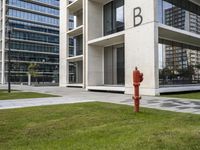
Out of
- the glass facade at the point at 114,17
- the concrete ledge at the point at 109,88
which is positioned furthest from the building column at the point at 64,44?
the concrete ledge at the point at 109,88

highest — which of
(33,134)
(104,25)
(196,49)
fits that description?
(104,25)

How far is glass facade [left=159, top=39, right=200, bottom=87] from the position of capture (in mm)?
21375

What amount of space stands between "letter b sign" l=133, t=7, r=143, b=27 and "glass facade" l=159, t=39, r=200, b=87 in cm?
346

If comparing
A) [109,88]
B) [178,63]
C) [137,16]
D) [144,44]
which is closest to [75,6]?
[109,88]

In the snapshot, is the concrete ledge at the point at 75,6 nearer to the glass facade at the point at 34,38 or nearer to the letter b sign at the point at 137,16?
the letter b sign at the point at 137,16

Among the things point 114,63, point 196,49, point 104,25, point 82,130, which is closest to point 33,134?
point 82,130

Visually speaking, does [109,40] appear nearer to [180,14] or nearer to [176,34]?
[176,34]

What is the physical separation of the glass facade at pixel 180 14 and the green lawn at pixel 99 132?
559 inches

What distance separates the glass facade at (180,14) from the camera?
20.9m

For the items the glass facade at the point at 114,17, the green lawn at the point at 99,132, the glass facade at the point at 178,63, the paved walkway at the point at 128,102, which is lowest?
the green lawn at the point at 99,132

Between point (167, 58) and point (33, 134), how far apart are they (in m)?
18.4

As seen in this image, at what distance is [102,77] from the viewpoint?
29.2 m

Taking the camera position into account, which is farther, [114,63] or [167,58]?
[114,63]

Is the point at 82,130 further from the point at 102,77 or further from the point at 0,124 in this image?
the point at 102,77
